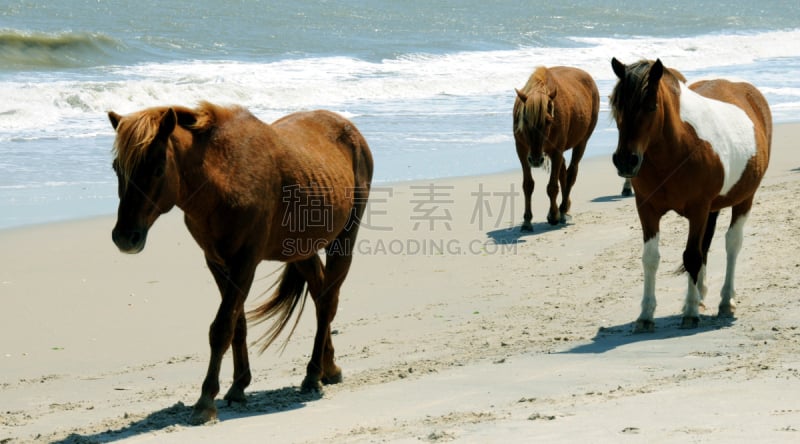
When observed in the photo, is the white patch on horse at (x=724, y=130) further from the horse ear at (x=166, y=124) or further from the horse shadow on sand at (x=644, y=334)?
the horse ear at (x=166, y=124)

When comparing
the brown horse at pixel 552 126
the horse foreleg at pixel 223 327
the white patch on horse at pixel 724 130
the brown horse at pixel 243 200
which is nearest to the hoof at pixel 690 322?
the white patch on horse at pixel 724 130

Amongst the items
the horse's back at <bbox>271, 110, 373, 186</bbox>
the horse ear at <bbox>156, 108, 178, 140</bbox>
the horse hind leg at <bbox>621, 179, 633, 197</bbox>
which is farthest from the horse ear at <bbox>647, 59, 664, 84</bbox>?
the horse hind leg at <bbox>621, 179, 633, 197</bbox>

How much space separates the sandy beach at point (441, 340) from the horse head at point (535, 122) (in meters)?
0.84

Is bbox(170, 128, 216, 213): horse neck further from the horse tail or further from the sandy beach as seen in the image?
the horse tail

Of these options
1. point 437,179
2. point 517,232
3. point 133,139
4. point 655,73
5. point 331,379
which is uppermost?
point 655,73

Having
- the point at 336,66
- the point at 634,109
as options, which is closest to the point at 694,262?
the point at 634,109

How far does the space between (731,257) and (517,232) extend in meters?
3.52

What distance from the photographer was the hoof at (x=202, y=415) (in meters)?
5.56

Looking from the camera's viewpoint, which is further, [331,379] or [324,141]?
[324,141]

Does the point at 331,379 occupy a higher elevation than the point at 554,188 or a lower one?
lower

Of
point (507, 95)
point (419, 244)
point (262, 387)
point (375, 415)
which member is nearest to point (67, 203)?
point (419, 244)

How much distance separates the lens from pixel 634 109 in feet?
23.2

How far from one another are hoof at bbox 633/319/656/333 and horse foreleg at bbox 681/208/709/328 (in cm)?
26

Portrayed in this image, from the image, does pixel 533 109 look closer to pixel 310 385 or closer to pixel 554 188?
pixel 554 188
